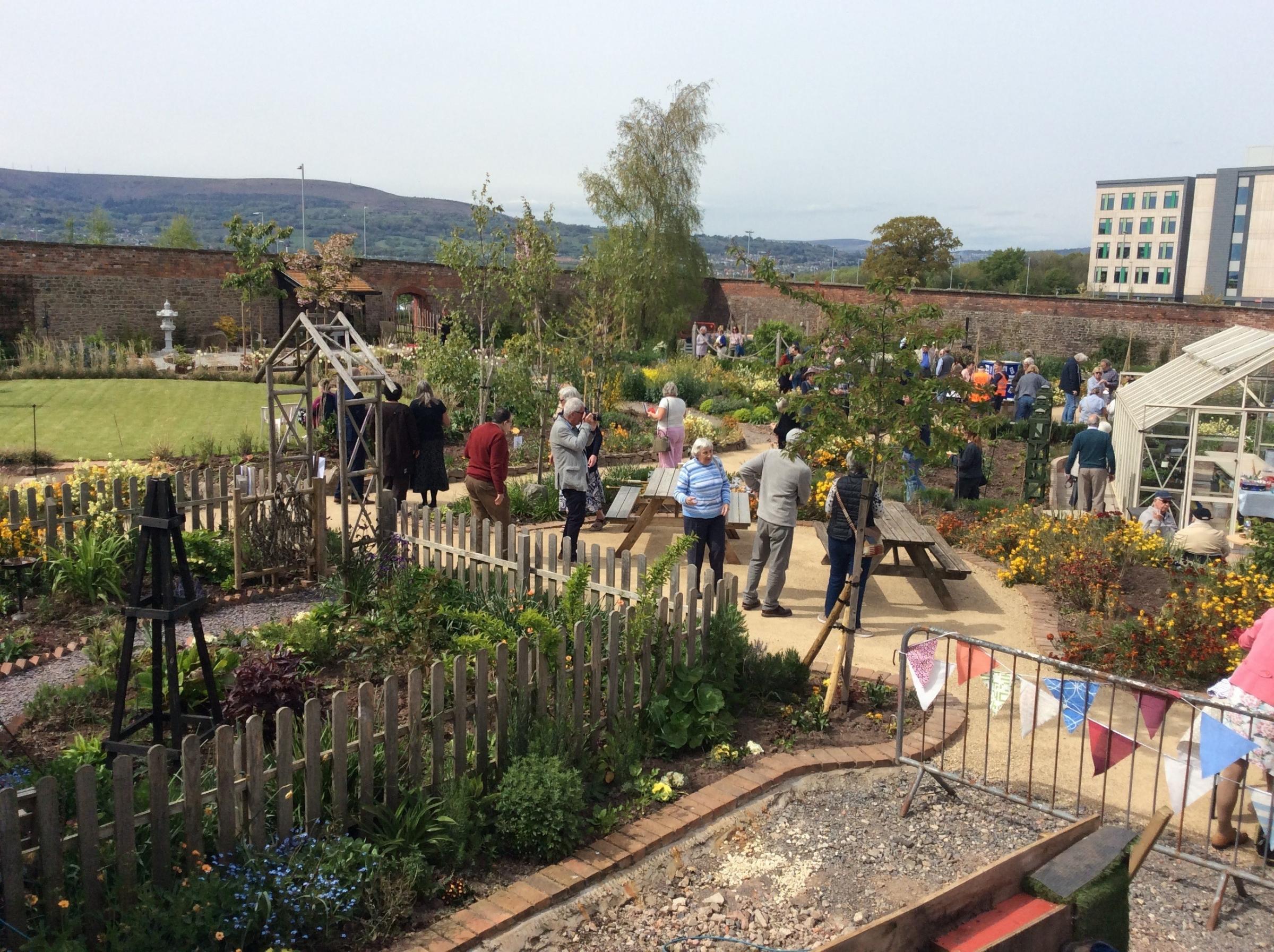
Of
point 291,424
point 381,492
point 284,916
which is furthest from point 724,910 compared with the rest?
point 291,424

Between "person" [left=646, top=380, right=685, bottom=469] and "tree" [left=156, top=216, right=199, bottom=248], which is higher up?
"tree" [left=156, top=216, right=199, bottom=248]

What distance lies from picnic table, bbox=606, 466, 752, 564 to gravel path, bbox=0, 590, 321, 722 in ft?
9.44

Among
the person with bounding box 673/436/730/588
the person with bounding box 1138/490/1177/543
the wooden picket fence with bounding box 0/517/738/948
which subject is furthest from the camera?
the person with bounding box 1138/490/1177/543

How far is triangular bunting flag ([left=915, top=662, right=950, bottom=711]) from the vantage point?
5.43m

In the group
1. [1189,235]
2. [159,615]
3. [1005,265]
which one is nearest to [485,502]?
[159,615]

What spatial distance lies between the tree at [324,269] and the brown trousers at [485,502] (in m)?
12.5

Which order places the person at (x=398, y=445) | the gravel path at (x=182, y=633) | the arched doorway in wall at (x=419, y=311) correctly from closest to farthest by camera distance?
the gravel path at (x=182, y=633), the person at (x=398, y=445), the arched doorway in wall at (x=419, y=311)

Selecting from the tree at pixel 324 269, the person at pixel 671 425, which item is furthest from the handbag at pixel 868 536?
the tree at pixel 324 269

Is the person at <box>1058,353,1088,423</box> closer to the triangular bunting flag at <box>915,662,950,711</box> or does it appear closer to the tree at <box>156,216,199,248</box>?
the triangular bunting flag at <box>915,662,950,711</box>

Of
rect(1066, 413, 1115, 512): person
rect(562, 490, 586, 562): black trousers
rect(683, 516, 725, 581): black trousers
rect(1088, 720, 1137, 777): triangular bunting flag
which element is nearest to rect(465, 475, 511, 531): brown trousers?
rect(562, 490, 586, 562): black trousers

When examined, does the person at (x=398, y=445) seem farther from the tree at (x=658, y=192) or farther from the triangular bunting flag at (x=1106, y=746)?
the tree at (x=658, y=192)

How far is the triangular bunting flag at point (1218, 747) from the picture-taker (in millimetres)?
4309

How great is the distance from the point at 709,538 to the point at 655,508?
4.66 feet

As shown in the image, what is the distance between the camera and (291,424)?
9.15 m
